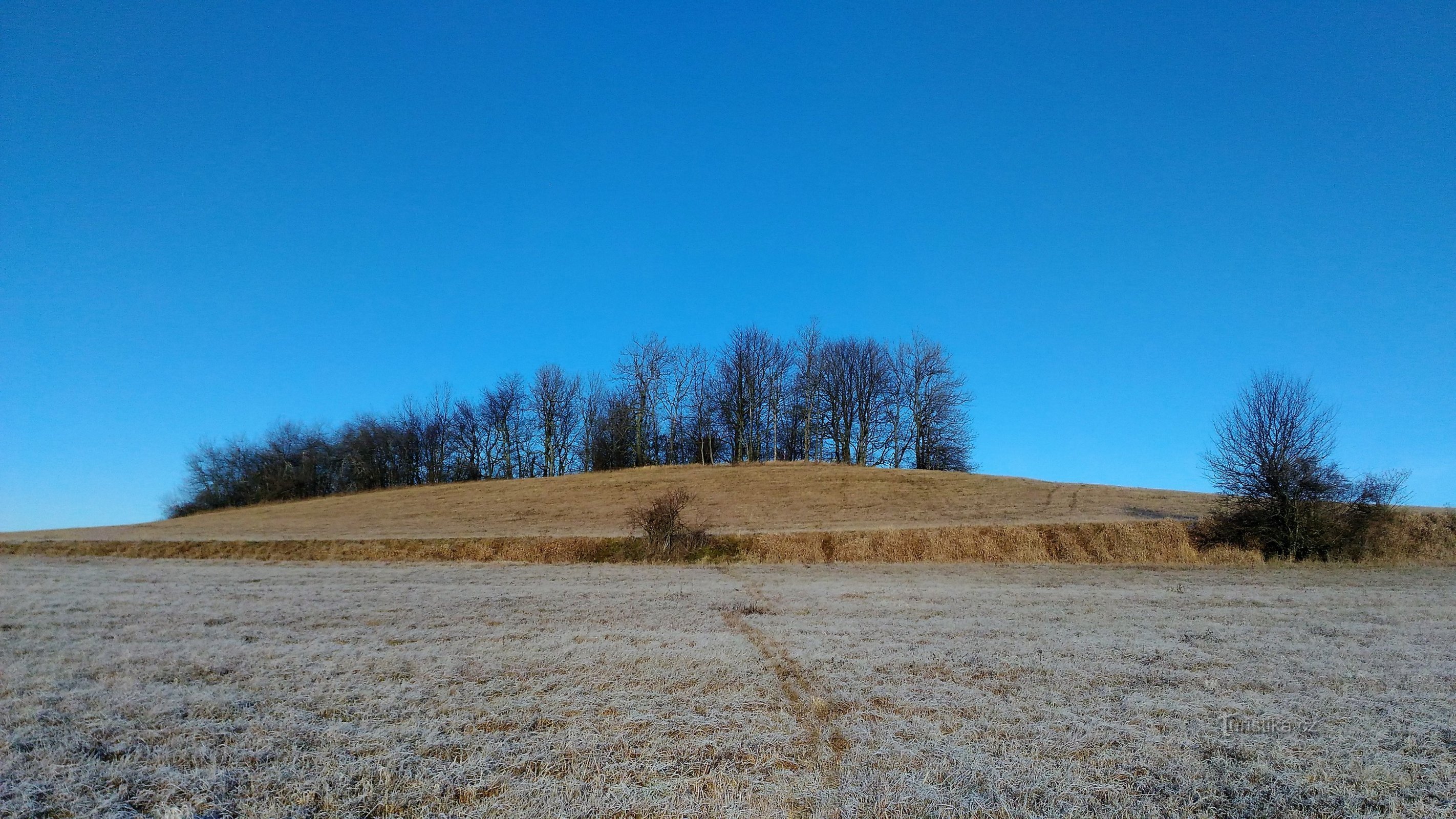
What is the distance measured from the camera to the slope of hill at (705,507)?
36.1 m

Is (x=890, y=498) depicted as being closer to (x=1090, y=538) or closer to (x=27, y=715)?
(x=1090, y=538)

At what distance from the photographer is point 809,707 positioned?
6.43 m

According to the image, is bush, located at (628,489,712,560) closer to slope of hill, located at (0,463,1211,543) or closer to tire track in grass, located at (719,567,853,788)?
slope of hill, located at (0,463,1211,543)

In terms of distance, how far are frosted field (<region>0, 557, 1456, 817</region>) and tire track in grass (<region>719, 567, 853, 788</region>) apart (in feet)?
0.13

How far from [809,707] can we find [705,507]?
35.7 m

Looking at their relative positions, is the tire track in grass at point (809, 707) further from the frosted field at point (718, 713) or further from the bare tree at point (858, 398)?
the bare tree at point (858, 398)

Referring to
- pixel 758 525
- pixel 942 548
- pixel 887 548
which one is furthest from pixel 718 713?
pixel 758 525

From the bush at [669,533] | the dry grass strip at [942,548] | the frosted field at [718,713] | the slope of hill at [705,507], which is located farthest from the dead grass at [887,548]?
the frosted field at [718,713]

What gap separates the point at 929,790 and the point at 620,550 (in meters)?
25.5

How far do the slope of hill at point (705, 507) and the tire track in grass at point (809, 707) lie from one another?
74.1 ft

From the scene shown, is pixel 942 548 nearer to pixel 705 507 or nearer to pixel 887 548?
pixel 887 548

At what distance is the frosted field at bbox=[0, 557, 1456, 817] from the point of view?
14.8ft

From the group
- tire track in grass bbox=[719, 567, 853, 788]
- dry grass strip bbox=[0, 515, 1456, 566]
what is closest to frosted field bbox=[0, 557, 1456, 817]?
tire track in grass bbox=[719, 567, 853, 788]

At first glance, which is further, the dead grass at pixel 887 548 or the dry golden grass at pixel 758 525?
the dry golden grass at pixel 758 525
